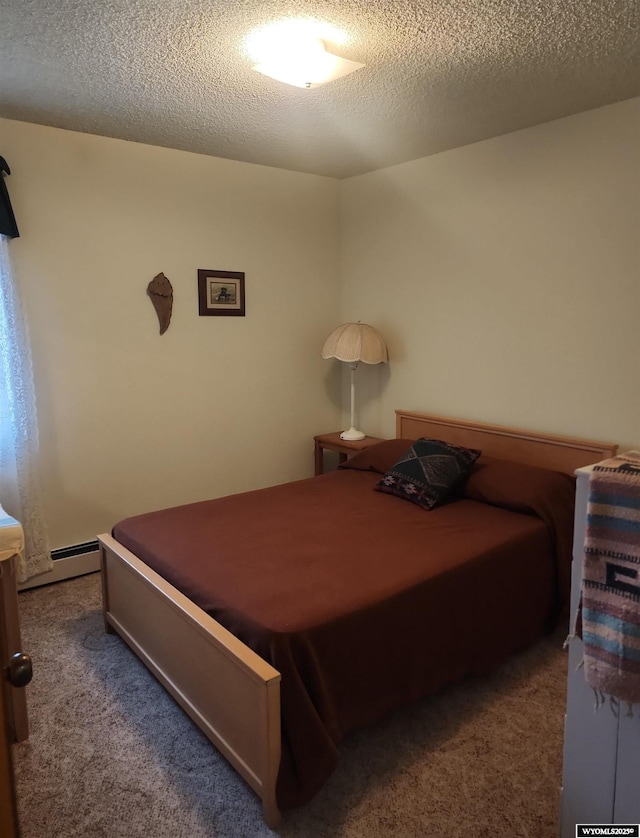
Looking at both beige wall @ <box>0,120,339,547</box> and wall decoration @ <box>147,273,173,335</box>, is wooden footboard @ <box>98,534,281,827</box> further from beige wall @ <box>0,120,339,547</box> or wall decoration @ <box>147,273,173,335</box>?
wall decoration @ <box>147,273,173,335</box>

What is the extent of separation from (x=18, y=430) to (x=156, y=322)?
991mm

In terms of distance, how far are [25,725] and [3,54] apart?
244 centimetres

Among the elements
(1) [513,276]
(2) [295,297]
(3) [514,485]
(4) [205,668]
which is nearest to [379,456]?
(3) [514,485]

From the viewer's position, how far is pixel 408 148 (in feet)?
11.3

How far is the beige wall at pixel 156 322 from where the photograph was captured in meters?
3.12

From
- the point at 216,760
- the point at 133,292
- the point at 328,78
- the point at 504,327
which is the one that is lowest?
the point at 216,760

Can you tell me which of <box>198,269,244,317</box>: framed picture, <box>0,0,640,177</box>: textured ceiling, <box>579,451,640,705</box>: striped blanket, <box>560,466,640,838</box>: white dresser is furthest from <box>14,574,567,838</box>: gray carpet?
<box>0,0,640,177</box>: textured ceiling

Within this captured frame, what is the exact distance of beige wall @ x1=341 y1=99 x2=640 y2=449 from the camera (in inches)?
110

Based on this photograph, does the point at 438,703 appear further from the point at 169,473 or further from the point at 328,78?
the point at 328,78

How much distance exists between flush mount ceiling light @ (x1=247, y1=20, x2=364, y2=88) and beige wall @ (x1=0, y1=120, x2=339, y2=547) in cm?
138

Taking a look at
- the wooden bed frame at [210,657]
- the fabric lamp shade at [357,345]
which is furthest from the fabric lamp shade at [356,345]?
the wooden bed frame at [210,657]

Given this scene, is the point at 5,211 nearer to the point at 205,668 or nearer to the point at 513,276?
the point at 205,668

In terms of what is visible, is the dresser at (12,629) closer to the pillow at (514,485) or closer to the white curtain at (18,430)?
the white curtain at (18,430)

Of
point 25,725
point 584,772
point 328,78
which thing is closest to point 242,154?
point 328,78
